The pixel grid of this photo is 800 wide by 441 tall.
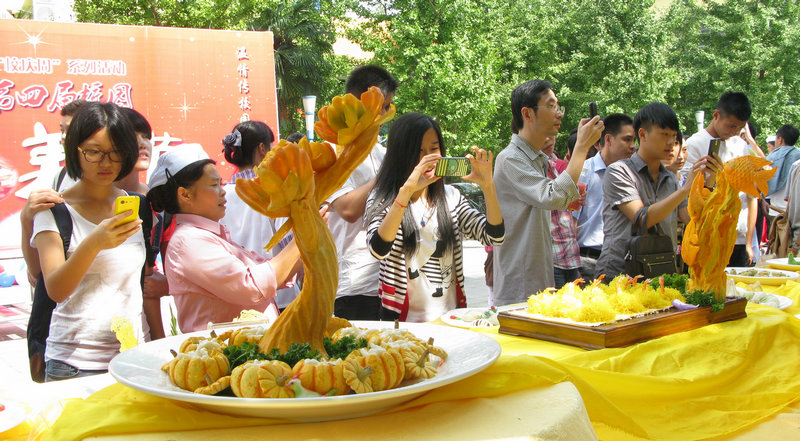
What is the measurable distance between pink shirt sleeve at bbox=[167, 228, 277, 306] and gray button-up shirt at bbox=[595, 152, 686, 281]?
188 centimetres

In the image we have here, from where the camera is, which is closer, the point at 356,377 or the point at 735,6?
the point at 356,377

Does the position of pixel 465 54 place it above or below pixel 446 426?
above

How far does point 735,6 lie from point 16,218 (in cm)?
2286

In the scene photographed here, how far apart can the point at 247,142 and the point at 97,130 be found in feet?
4.70

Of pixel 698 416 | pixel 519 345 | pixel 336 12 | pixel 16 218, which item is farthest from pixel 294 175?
pixel 336 12

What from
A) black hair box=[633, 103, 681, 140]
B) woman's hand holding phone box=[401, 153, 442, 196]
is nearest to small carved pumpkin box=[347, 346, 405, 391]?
woman's hand holding phone box=[401, 153, 442, 196]

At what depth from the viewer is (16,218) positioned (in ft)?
27.6

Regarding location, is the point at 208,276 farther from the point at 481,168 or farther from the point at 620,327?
the point at 620,327

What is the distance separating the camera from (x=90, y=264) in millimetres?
1976

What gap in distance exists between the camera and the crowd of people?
2.05m

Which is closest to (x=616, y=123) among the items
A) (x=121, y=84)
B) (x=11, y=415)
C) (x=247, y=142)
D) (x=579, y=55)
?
(x=247, y=142)

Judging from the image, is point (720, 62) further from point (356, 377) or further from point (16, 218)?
point (356, 377)

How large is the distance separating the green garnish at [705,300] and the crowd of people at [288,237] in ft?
1.41

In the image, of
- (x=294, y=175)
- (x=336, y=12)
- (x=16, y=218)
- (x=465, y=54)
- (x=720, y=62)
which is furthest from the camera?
(x=720, y=62)
